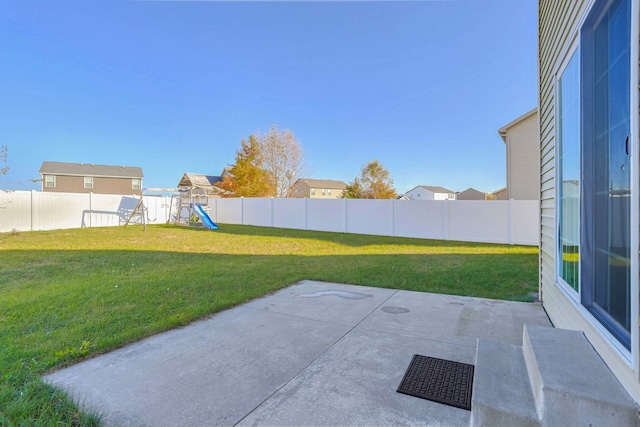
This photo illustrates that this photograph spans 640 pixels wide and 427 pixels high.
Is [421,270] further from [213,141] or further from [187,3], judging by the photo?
[213,141]

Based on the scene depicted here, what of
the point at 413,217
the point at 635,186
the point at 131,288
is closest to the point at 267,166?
the point at 413,217

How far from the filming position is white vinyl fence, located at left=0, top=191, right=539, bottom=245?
10047mm

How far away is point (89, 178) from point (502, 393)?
34845mm

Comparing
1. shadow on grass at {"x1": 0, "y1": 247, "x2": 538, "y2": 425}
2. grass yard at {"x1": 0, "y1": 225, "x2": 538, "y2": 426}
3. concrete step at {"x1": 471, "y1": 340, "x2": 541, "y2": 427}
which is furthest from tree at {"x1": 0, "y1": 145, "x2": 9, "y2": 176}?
concrete step at {"x1": 471, "y1": 340, "x2": 541, "y2": 427}

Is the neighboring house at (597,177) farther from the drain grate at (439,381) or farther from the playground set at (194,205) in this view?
the playground set at (194,205)

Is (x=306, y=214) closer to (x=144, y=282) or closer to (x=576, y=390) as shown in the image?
(x=144, y=282)

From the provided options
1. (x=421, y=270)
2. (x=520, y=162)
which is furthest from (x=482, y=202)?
(x=421, y=270)

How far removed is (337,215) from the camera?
14.0 m

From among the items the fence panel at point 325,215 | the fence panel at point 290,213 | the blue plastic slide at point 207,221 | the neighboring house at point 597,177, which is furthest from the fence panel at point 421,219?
the blue plastic slide at point 207,221

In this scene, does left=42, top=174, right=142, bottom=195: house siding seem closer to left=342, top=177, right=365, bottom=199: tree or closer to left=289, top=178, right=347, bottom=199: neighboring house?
left=289, top=178, right=347, bottom=199: neighboring house

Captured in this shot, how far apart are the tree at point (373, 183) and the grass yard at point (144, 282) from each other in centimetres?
1903

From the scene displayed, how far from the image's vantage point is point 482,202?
34.1 ft

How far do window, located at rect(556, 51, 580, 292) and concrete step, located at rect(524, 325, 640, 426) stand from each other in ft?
2.90

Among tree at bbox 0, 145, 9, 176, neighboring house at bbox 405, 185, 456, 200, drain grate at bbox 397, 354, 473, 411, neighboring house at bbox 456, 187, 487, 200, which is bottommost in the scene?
drain grate at bbox 397, 354, 473, 411
